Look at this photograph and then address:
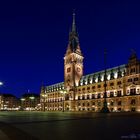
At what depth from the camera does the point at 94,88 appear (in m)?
134

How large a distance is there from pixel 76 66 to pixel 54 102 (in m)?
38.3

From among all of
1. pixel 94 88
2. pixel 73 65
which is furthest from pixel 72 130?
pixel 73 65

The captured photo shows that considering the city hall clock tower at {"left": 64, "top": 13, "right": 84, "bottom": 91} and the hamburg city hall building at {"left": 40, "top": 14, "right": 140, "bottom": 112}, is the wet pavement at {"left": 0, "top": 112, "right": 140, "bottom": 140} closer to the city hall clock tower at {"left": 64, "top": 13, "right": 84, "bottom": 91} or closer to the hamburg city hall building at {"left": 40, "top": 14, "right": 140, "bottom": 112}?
the hamburg city hall building at {"left": 40, "top": 14, "right": 140, "bottom": 112}

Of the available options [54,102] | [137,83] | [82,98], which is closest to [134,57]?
[137,83]

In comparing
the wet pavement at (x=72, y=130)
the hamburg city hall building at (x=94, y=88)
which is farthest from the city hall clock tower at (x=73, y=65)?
the wet pavement at (x=72, y=130)

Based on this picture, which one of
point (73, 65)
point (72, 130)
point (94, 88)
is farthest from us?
point (73, 65)

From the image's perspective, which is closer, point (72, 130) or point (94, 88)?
point (72, 130)

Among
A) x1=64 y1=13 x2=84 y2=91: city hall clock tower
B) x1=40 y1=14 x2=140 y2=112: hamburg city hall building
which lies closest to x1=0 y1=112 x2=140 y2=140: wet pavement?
x1=40 y1=14 x2=140 y2=112: hamburg city hall building

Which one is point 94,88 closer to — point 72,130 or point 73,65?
point 73,65

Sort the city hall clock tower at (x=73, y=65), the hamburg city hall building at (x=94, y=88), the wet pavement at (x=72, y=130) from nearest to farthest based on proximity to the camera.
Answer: the wet pavement at (x=72, y=130), the hamburg city hall building at (x=94, y=88), the city hall clock tower at (x=73, y=65)

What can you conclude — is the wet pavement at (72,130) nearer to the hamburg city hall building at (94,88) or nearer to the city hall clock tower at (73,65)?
the hamburg city hall building at (94,88)

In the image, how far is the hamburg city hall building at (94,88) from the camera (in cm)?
10462

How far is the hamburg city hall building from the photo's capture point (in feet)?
343

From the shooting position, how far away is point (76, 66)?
154 metres
